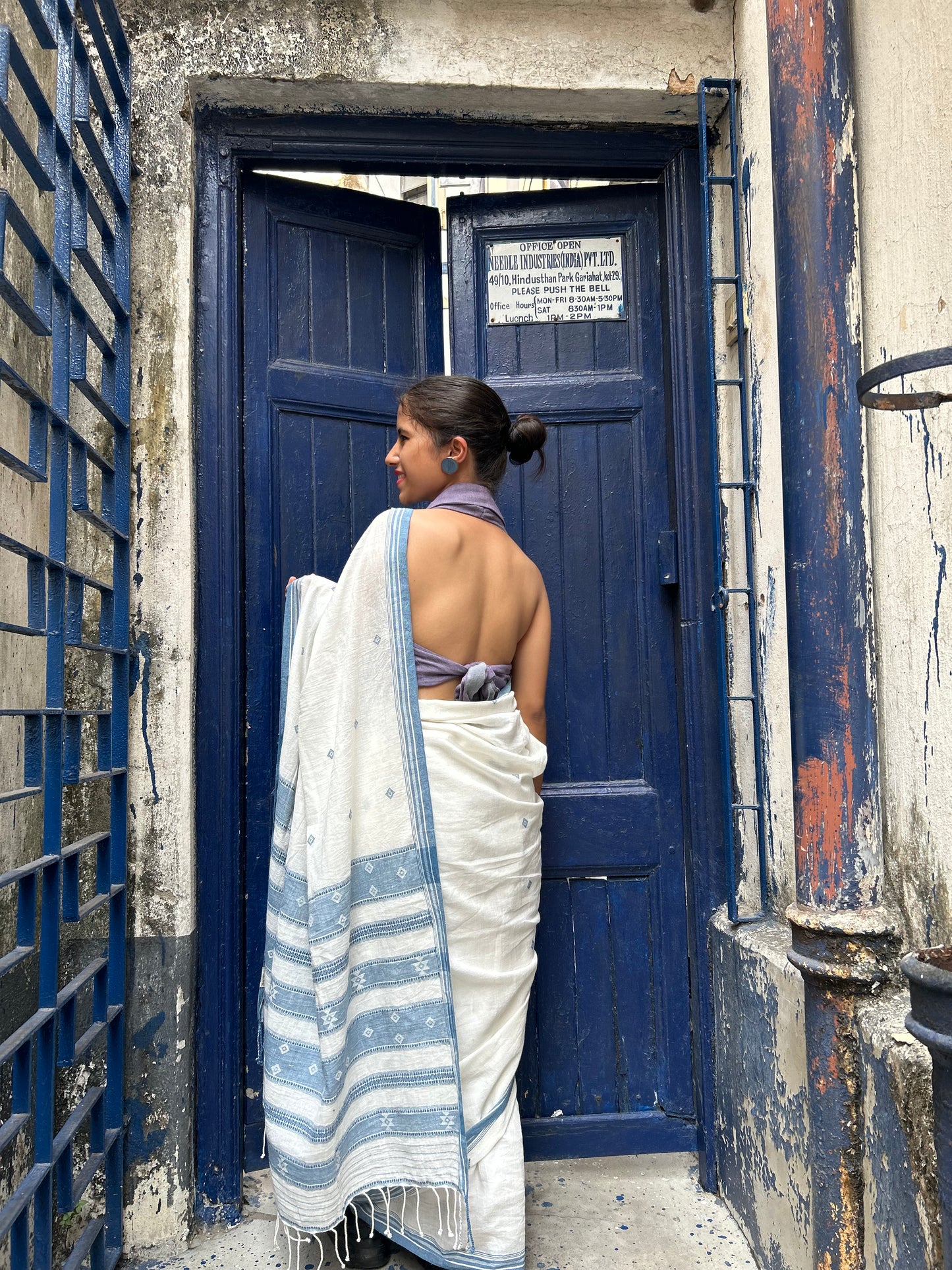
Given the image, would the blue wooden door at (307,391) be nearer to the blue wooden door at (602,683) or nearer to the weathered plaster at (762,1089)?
the blue wooden door at (602,683)

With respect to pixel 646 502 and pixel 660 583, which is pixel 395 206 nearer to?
pixel 646 502

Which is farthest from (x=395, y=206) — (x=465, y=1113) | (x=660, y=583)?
(x=465, y=1113)

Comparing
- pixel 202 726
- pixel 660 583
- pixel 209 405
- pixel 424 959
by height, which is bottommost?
pixel 424 959

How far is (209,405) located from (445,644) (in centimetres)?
96

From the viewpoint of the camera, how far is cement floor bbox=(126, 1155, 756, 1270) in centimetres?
221

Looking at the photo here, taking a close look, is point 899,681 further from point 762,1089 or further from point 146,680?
point 146,680

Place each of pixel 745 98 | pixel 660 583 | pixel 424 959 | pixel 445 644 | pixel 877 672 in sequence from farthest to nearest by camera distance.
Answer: pixel 660 583
pixel 745 98
pixel 445 644
pixel 424 959
pixel 877 672

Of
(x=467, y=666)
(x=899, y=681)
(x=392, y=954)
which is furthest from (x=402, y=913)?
(x=899, y=681)

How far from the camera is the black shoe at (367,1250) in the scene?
217cm

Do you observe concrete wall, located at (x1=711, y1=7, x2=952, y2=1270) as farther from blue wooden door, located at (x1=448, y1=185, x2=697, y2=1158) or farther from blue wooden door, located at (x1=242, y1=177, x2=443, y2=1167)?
blue wooden door, located at (x1=242, y1=177, x2=443, y2=1167)

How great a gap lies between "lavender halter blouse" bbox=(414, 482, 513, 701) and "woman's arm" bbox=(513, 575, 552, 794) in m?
0.04

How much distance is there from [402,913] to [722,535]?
1.28 m

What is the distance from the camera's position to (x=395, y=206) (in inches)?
111

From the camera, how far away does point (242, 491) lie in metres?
2.60
